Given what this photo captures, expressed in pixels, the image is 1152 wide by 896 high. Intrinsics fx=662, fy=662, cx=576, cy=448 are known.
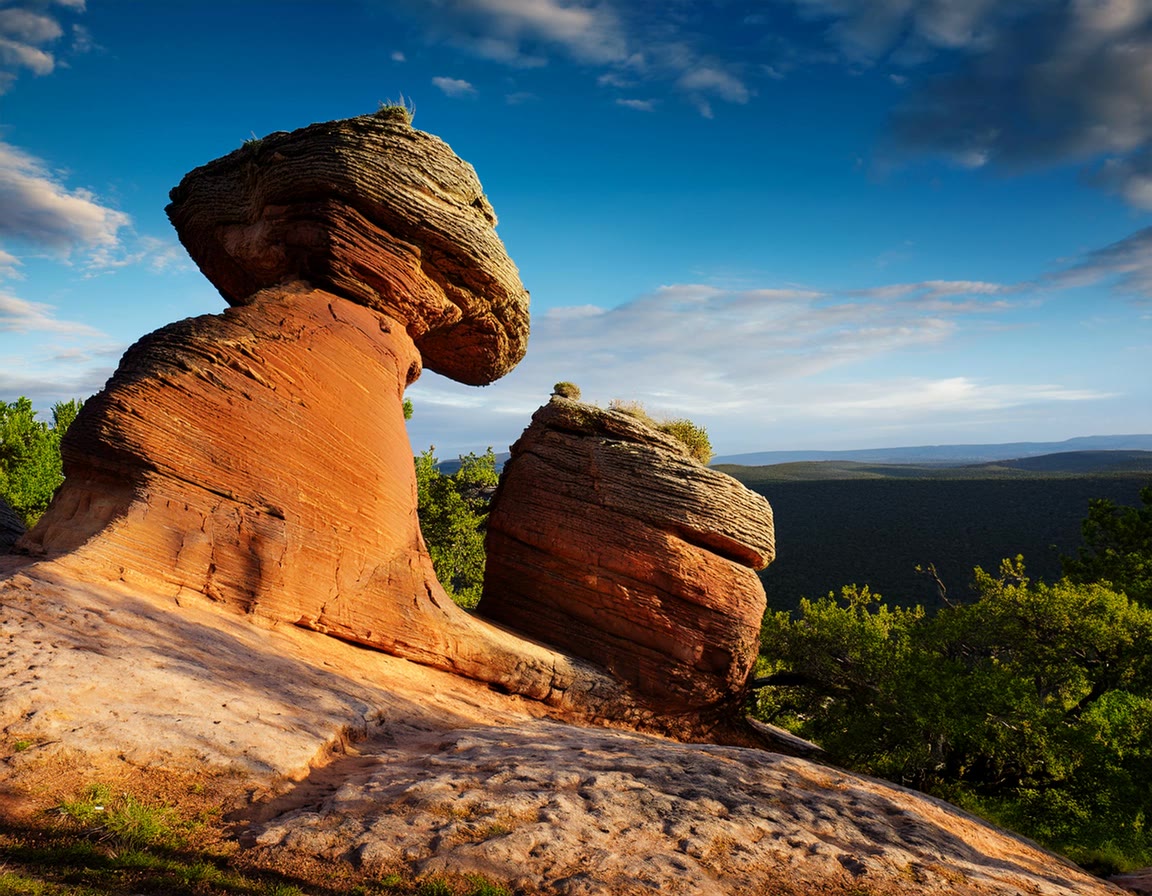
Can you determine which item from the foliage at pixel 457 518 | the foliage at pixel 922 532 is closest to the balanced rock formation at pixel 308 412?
the foliage at pixel 457 518

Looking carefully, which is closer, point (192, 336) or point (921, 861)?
point (921, 861)

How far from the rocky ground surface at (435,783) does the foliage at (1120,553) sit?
22.5 metres

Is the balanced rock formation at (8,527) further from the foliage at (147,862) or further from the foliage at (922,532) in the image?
the foliage at (922,532)

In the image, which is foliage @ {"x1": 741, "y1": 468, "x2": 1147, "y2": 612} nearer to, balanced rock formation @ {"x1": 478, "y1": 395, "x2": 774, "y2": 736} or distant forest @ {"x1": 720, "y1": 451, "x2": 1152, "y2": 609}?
distant forest @ {"x1": 720, "y1": 451, "x2": 1152, "y2": 609}

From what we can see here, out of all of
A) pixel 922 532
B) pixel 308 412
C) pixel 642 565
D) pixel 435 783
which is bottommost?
pixel 922 532

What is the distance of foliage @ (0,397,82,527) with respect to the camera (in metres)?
32.0

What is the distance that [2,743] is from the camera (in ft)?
19.1

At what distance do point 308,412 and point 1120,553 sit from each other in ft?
115

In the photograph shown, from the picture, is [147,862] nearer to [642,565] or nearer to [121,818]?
[121,818]

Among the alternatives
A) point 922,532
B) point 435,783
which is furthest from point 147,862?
point 922,532

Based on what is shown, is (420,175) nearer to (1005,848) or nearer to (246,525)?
(246,525)

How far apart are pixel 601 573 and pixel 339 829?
1045 centimetres

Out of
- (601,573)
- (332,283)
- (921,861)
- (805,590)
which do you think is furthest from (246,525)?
(805,590)

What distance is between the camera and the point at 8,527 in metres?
13.8
